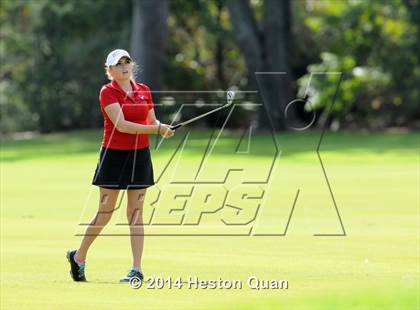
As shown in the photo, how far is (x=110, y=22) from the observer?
4506cm

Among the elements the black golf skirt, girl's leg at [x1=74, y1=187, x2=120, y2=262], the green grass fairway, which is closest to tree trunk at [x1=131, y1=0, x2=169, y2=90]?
the green grass fairway

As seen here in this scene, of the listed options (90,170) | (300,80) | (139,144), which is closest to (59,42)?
(300,80)

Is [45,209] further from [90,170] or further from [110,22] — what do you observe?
[110,22]

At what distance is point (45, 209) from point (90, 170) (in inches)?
317

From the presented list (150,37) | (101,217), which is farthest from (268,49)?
(101,217)

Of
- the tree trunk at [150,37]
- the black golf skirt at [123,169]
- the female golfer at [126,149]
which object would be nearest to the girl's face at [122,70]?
the female golfer at [126,149]

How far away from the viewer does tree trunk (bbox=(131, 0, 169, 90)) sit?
40.1m

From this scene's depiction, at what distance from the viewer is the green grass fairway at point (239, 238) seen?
1065cm

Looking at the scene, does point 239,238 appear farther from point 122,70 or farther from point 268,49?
point 268,49

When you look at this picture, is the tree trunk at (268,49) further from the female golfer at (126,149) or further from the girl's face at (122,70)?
the girl's face at (122,70)

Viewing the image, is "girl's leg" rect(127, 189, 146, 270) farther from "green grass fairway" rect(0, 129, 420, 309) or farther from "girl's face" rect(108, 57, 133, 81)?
"girl's face" rect(108, 57, 133, 81)

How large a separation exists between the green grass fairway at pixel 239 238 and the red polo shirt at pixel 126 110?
4.20 feet

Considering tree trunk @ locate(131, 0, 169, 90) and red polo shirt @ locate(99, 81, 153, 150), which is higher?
red polo shirt @ locate(99, 81, 153, 150)

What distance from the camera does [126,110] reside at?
1155cm
